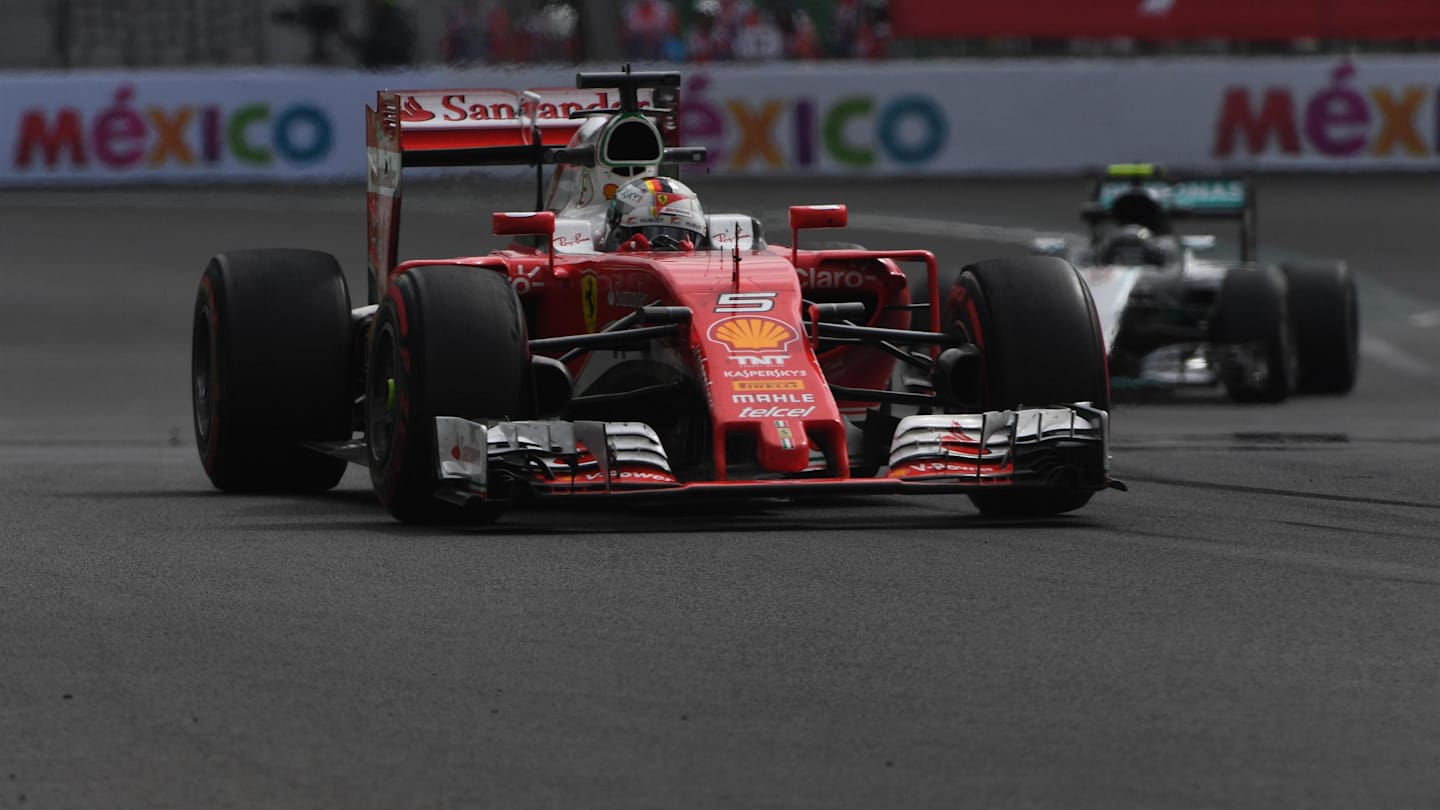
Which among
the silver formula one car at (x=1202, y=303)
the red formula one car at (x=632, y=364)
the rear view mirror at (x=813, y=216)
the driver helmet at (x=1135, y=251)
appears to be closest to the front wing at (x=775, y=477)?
the red formula one car at (x=632, y=364)

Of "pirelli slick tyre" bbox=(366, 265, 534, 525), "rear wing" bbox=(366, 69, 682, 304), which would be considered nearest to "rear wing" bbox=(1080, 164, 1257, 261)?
"rear wing" bbox=(366, 69, 682, 304)

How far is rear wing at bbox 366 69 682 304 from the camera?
37.8ft

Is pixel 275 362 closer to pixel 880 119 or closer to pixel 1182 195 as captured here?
pixel 1182 195

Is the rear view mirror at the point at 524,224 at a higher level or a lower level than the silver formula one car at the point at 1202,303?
higher

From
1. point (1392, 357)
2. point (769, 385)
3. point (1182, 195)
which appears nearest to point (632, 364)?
point (769, 385)

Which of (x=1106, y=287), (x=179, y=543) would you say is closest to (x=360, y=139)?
(x=1106, y=287)

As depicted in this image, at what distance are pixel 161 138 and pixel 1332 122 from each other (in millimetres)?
12228

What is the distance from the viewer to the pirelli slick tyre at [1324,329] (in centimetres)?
1730

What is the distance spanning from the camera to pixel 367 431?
971 centimetres

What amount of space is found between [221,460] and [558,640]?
177 inches

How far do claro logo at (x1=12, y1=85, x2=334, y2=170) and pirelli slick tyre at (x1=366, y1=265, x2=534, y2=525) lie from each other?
1779cm

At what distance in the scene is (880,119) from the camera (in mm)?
26875

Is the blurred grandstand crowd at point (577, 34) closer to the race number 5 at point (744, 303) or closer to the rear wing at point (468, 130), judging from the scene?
the rear wing at point (468, 130)

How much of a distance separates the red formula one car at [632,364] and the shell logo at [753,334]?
0.04 ft
